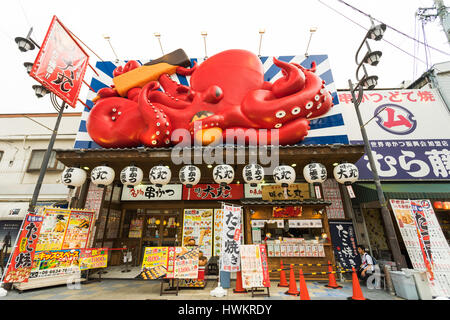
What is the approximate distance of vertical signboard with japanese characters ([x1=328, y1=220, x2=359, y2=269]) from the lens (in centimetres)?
907

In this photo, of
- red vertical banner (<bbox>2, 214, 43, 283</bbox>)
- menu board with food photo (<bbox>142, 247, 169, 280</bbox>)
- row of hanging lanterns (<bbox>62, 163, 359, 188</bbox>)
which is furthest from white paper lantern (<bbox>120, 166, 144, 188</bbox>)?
red vertical banner (<bbox>2, 214, 43, 283</bbox>)

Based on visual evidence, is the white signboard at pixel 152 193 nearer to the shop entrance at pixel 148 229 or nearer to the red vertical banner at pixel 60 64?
the shop entrance at pixel 148 229

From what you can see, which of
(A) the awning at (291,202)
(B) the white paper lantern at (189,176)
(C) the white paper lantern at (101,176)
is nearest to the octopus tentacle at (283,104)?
(A) the awning at (291,202)

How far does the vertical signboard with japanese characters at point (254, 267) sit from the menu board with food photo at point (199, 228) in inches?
148

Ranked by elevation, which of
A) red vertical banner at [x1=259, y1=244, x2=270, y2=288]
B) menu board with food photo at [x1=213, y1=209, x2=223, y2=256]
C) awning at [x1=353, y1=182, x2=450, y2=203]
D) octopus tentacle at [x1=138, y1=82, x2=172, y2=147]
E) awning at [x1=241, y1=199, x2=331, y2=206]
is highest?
octopus tentacle at [x1=138, y1=82, x2=172, y2=147]

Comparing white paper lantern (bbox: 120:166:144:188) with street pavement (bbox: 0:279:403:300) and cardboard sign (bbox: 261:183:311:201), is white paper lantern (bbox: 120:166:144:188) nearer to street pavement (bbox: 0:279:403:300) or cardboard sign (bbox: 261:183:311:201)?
street pavement (bbox: 0:279:403:300)

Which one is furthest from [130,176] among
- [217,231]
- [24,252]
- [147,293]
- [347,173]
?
[347,173]

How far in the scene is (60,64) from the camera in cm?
900

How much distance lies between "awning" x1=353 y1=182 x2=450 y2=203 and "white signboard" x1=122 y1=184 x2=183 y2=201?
9587 mm

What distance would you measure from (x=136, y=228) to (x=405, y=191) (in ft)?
47.0

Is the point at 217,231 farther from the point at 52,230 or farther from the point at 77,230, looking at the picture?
the point at 52,230

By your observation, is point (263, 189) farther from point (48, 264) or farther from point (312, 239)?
point (48, 264)

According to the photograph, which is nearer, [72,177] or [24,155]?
[72,177]

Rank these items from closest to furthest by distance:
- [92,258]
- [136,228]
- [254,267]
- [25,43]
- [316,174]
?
1. [254,267]
2. [316,174]
3. [25,43]
4. [92,258]
5. [136,228]
